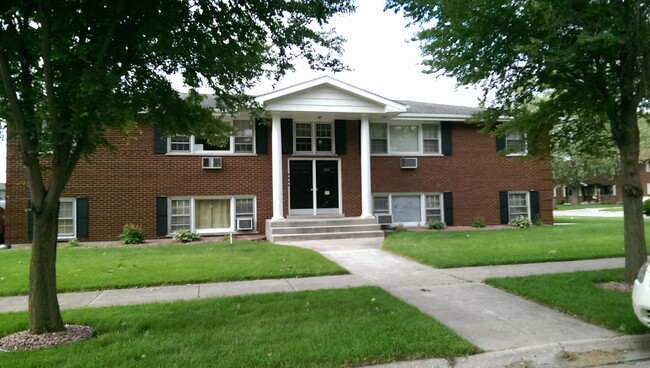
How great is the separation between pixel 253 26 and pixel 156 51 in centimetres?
117

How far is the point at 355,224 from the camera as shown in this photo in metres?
14.0

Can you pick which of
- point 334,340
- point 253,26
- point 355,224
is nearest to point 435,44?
point 253,26

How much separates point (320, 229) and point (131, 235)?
18.4 feet

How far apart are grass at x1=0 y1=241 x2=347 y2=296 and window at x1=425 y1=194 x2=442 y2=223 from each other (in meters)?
7.19

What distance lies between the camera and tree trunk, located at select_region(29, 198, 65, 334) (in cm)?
462

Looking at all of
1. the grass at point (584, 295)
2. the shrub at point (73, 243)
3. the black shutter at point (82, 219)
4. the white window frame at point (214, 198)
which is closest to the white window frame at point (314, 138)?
the white window frame at point (214, 198)

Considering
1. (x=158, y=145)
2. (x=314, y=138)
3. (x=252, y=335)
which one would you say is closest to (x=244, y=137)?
(x=314, y=138)

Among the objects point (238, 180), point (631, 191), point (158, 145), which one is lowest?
point (631, 191)

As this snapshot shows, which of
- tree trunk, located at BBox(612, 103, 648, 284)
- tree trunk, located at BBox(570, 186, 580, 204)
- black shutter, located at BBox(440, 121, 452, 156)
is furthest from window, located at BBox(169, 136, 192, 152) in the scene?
tree trunk, located at BBox(570, 186, 580, 204)

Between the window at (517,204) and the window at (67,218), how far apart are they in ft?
50.4

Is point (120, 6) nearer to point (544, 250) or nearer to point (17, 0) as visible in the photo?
point (17, 0)

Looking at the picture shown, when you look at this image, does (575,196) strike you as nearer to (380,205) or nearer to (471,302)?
(380,205)

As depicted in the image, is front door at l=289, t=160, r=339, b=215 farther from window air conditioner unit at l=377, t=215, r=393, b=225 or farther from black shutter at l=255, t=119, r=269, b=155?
window air conditioner unit at l=377, t=215, r=393, b=225

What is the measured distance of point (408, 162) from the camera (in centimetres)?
1616
